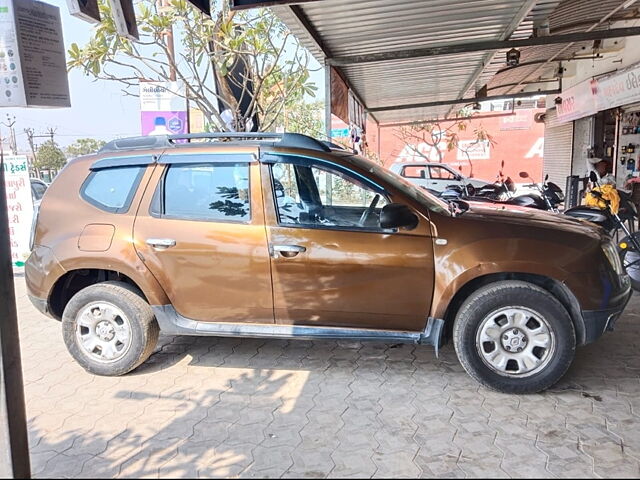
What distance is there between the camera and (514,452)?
2.93m

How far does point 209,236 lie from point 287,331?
3.10ft

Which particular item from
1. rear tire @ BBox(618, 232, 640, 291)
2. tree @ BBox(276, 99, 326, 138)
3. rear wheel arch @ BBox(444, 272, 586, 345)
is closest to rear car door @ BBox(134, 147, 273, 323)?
rear wheel arch @ BBox(444, 272, 586, 345)

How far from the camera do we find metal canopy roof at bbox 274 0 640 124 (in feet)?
18.0

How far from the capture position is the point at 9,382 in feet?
7.28

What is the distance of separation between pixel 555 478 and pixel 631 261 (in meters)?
4.09

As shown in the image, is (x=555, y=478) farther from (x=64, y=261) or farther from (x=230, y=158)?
(x=64, y=261)

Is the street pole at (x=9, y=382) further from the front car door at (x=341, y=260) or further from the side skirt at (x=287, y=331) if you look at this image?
the front car door at (x=341, y=260)

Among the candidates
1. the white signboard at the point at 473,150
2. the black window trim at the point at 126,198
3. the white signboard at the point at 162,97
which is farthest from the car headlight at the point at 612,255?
the white signboard at the point at 473,150

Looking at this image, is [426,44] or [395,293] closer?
[395,293]

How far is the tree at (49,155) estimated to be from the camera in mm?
20609

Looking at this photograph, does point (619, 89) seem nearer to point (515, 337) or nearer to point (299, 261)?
point (515, 337)

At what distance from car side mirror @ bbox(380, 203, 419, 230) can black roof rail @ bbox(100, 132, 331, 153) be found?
0.73m

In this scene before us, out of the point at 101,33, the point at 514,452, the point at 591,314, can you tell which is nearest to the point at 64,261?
the point at 514,452

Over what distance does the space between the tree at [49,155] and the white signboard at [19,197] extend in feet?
46.4
